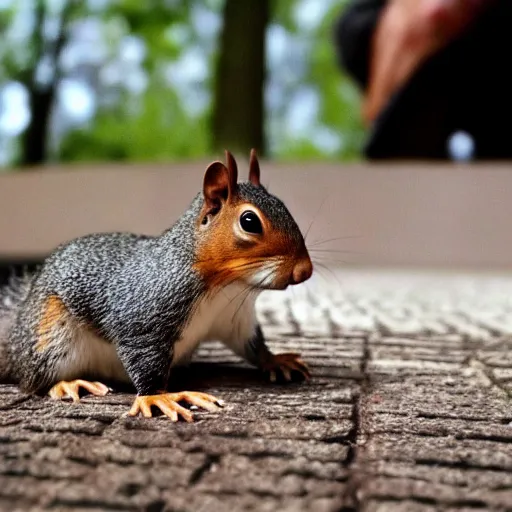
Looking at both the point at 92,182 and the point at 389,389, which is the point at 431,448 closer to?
the point at 389,389

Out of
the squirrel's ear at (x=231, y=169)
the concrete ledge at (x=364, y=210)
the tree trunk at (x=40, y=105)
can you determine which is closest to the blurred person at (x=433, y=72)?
the concrete ledge at (x=364, y=210)

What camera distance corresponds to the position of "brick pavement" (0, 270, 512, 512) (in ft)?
3.59

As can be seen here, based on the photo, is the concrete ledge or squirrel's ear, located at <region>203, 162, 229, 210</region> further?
the concrete ledge

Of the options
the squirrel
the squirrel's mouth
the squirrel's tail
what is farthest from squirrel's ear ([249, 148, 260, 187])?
the squirrel's tail

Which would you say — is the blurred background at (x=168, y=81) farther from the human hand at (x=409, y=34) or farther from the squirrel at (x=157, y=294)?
the squirrel at (x=157, y=294)

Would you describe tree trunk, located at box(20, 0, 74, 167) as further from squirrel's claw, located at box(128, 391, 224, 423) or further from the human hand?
squirrel's claw, located at box(128, 391, 224, 423)

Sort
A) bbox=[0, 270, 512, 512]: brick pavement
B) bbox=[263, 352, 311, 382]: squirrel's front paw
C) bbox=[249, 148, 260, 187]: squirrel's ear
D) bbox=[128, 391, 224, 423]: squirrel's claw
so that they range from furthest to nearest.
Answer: bbox=[263, 352, 311, 382]: squirrel's front paw
bbox=[249, 148, 260, 187]: squirrel's ear
bbox=[128, 391, 224, 423]: squirrel's claw
bbox=[0, 270, 512, 512]: brick pavement

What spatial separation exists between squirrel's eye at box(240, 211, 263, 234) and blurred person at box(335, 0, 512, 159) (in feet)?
14.5

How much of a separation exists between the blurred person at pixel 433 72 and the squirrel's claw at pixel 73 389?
4585 mm

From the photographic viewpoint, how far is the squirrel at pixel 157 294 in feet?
5.28

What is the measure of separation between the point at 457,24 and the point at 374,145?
1356 millimetres

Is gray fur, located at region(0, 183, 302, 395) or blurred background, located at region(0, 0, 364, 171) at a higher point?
blurred background, located at region(0, 0, 364, 171)

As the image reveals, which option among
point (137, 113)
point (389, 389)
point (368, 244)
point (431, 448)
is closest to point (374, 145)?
point (368, 244)

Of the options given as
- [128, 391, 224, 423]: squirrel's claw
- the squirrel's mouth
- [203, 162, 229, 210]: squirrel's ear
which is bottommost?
[128, 391, 224, 423]: squirrel's claw
